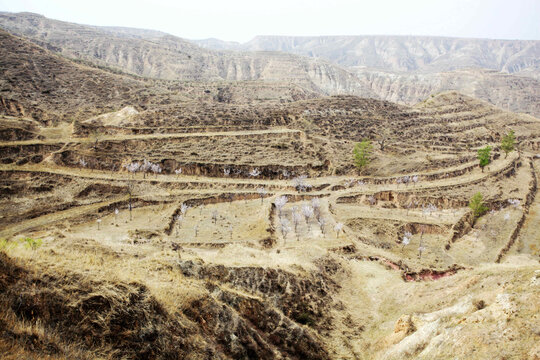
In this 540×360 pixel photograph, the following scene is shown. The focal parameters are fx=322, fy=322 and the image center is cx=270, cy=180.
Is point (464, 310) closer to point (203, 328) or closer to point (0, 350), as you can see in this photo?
point (203, 328)

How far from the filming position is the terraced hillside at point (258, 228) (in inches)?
411

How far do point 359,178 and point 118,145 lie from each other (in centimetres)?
5214

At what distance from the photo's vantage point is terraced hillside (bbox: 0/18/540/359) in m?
10.4

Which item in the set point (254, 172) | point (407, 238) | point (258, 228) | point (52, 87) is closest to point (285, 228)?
point (258, 228)

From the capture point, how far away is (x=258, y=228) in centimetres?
4416

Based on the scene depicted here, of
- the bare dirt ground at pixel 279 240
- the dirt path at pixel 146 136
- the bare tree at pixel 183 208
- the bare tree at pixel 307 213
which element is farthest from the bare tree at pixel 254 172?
the bare tree at pixel 307 213

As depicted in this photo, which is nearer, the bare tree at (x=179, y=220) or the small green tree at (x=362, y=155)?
the bare tree at (x=179, y=220)

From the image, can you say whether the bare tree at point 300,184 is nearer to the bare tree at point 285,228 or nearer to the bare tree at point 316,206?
the bare tree at point 316,206

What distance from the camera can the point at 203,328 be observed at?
12078 millimetres

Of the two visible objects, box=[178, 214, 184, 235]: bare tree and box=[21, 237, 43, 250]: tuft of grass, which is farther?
box=[178, 214, 184, 235]: bare tree

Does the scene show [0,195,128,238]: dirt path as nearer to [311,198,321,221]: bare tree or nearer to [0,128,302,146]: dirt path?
[0,128,302,146]: dirt path

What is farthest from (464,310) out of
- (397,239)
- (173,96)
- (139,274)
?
(173,96)

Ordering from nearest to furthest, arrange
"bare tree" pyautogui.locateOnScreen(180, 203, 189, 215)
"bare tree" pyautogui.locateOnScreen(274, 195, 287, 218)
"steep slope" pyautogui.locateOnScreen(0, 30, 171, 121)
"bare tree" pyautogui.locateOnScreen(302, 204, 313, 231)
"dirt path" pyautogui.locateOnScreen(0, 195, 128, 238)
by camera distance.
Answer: "dirt path" pyautogui.locateOnScreen(0, 195, 128, 238), "bare tree" pyautogui.locateOnScreen(302, 204, 313, 231), "bare tree" pyautogui.locateOnScreen(180, 203, 189, 215), "bare tree" pyautogui.locateOnScreen(274, 195, 287, 218), "steep slope" pyautogui.locateOnScreen(0, 30, 171, 121)

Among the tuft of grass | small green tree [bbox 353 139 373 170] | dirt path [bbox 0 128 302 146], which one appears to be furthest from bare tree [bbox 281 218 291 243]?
dirt path [bbox 0 128 302 146]
